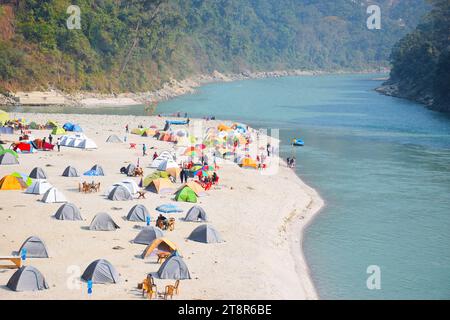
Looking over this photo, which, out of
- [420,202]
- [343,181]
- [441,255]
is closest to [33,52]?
[343,181]

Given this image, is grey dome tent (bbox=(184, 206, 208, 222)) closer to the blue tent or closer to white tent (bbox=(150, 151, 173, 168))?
the blue tent

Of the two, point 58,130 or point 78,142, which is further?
point 58,130

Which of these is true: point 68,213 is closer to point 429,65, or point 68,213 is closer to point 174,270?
point 174,270

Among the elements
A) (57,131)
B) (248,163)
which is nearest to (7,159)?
(57,131)

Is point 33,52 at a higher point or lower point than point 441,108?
higher

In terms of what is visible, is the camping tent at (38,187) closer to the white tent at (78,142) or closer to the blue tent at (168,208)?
the blue tent at (168,208)

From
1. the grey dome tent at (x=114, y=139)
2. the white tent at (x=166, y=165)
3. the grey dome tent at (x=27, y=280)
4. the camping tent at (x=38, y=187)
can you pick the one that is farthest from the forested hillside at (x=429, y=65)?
the grey dome tent at (x=27, y=280)
